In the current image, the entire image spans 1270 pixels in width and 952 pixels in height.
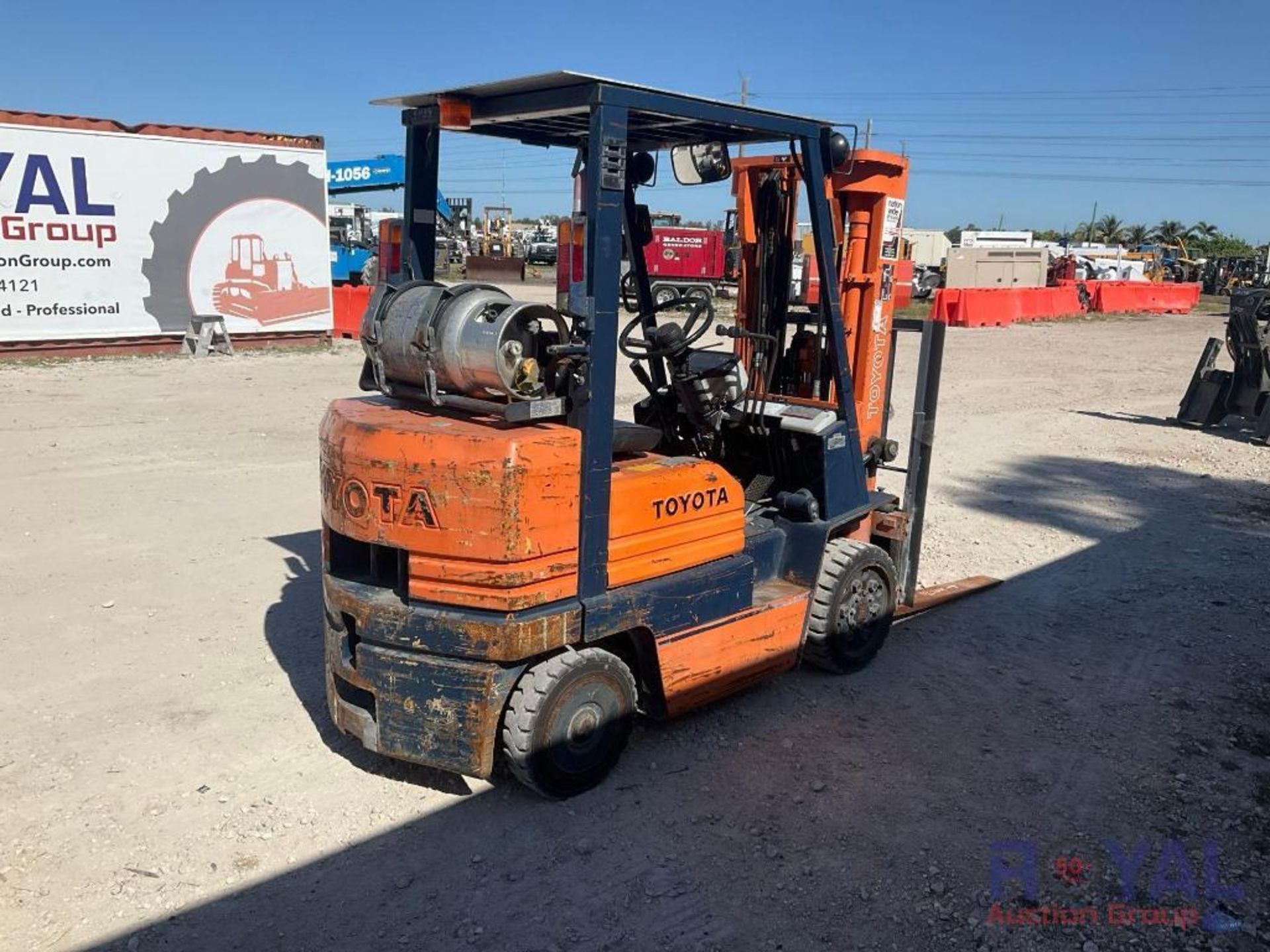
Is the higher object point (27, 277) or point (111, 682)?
point (27, 277)

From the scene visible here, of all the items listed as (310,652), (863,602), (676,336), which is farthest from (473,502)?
(863,602)

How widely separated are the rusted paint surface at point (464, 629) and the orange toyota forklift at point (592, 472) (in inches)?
0.4

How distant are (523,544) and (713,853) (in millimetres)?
1438

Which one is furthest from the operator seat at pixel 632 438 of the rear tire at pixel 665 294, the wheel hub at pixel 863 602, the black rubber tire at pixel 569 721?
the wheel hub at pixel 863 602

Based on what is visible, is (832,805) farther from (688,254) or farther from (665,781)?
(688,254)

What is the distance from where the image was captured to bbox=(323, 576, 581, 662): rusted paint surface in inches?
156

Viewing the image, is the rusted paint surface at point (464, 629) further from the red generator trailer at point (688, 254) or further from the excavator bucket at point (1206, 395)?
the red generator trailer at point (688, 254)

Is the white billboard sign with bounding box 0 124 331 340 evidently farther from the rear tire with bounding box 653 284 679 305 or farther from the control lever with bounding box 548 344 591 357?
the control lever with bounding box 548 344 591 357

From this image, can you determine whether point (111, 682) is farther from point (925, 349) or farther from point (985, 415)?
point (985, 415)

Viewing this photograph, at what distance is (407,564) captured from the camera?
13.4 feet

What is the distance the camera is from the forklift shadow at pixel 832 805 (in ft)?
11.6

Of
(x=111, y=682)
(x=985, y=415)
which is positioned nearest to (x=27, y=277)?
(x=111, y=682)

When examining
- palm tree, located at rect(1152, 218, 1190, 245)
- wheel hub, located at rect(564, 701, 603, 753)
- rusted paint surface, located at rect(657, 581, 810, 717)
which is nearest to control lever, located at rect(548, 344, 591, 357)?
rusted paint surface, located at rect(657, 581, 810, 717)

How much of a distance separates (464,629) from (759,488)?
2.17m
